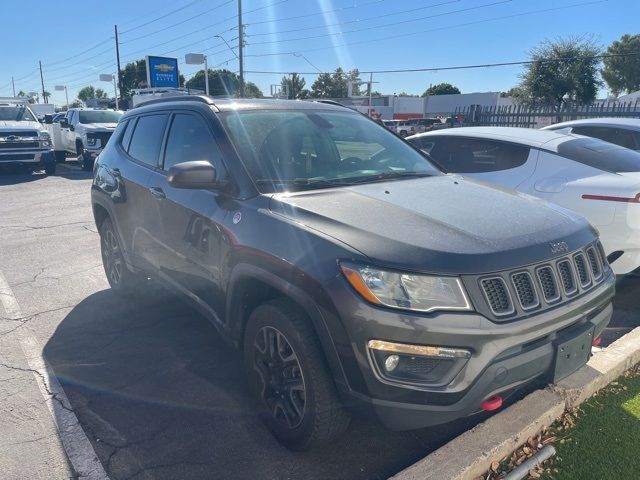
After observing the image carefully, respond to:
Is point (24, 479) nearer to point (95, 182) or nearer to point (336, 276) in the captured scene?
point (336, 276)

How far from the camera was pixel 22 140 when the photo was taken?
48.2 ft

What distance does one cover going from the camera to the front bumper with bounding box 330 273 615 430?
87.9 inches

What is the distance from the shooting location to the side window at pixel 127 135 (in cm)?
489

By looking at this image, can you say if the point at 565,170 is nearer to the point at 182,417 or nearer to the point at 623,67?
the point at 182,417

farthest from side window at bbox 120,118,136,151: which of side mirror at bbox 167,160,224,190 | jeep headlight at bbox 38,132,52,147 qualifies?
jeep headlight at bbox 38,132,52,147

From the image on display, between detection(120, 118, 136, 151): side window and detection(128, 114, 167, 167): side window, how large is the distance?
0.29 feet

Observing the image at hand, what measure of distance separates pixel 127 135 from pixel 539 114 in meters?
14.5

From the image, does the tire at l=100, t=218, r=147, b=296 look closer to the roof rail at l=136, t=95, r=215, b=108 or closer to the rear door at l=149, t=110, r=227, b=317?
the rear door at l=149, t=110, r=227, b=317

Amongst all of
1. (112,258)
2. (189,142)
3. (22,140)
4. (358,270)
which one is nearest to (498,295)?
(358,270)

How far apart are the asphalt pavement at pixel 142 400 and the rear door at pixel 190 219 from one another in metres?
0.61

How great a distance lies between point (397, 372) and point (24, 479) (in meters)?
1.98

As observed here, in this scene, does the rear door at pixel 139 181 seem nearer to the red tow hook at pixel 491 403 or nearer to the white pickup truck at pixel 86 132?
the red tow hook at pixel 491 403

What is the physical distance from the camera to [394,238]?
8.02 ft

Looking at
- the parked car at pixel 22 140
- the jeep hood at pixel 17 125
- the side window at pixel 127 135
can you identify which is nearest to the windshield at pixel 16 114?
the parked car at pixel 22 140
